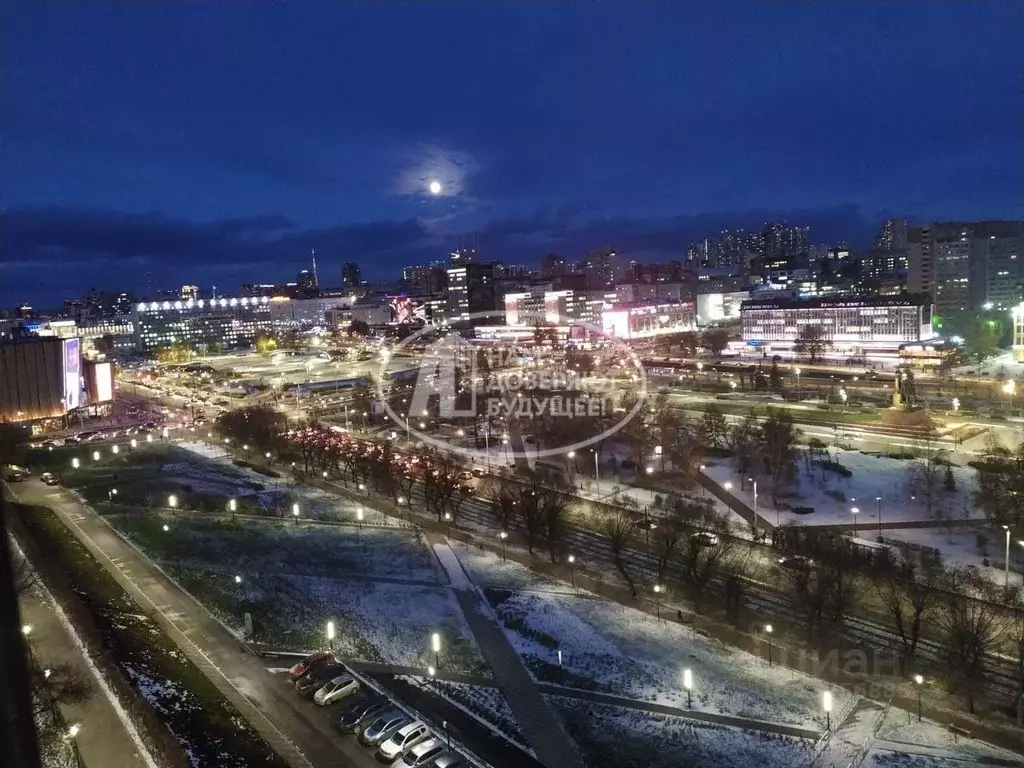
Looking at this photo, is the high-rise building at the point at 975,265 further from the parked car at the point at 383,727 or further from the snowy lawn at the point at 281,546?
the parked car at the point at 383,727

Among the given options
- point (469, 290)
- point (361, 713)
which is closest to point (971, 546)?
point (361, 713)

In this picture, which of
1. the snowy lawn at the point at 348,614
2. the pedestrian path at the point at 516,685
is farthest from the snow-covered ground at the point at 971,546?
the snowy lawn at the point at 348,614

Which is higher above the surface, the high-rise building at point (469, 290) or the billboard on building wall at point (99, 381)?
the high-rise building at point (469, 290)

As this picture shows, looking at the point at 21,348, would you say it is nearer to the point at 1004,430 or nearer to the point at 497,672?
the point at 497,672

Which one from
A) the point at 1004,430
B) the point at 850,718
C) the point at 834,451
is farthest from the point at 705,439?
the point at 850,718

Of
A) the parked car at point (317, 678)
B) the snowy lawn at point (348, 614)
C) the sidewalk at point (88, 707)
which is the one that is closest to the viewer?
A: the sidewalk at point (88, 707)

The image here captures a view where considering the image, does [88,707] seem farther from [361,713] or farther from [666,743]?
[666,743]
